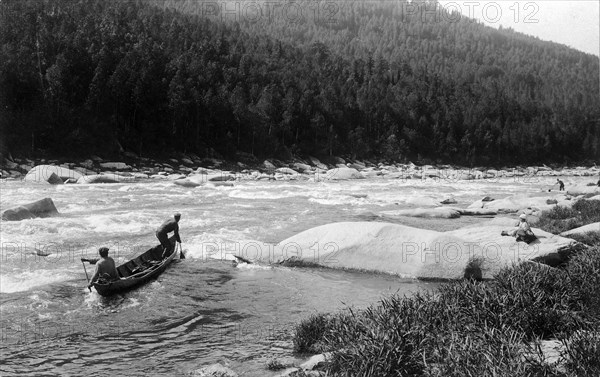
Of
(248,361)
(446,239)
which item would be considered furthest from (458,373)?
(446,239)

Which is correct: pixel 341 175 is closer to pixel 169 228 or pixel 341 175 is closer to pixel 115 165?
pixel 115 165

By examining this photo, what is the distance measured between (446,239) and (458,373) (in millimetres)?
8986

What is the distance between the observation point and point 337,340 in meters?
7.08

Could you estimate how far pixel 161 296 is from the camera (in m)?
12.1

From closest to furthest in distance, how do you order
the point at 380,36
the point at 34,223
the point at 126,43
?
the point at 34,223, the point at 126,43, the point at 380,36

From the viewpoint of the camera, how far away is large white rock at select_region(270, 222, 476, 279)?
1341 cm

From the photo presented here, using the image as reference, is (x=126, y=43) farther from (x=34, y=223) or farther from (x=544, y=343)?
(x=544, y=343)

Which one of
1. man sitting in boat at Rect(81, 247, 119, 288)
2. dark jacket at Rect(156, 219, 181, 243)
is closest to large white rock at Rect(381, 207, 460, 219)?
dark jacket at Rect(156, 219, 181, 243)

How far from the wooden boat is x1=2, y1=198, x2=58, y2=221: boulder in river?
7.85 metres

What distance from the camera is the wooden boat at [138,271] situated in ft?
38.3

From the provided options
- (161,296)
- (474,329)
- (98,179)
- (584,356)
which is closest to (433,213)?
(161,296)

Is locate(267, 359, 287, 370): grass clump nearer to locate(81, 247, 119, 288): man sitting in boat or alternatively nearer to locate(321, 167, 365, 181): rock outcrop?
locate(81, 247, 119, 288): man sitting in boat

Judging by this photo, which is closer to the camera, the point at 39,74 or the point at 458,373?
the point at 458,373

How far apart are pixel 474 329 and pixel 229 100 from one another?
63.0 m
